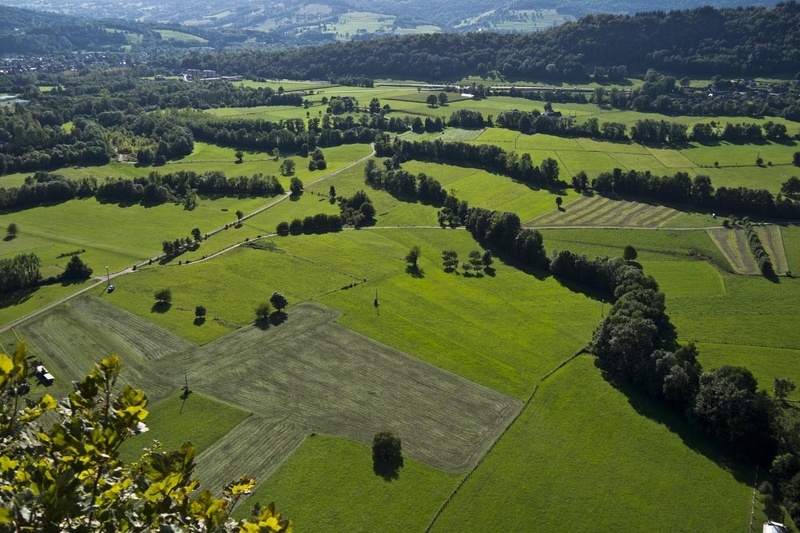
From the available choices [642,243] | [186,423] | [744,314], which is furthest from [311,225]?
[744,314]

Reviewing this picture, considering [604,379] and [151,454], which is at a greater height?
[151,454]

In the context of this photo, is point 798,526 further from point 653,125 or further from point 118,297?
point 653,125

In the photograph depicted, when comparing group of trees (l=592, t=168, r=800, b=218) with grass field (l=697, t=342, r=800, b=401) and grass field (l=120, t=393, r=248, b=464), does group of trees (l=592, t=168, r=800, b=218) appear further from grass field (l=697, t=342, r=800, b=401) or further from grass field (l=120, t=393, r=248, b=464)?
grass field (l=120, t=393, r=248, b=464)

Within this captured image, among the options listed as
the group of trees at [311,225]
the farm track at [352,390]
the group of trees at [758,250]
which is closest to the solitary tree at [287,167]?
the group of trees at [311,225]

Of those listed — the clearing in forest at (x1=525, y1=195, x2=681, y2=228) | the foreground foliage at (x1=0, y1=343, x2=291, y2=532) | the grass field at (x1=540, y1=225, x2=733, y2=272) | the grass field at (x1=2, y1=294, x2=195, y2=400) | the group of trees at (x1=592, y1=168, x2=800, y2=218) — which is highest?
the foreground foliage at (x1=0, y1=343, x2=291, y2=532)

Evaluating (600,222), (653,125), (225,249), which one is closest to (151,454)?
(225,249)

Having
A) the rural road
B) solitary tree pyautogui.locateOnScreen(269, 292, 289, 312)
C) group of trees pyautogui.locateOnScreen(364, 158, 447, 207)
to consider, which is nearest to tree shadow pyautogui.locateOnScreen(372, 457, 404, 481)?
solitary tree pyautogui.locateOnScreen(269, 292, 289, 312)
